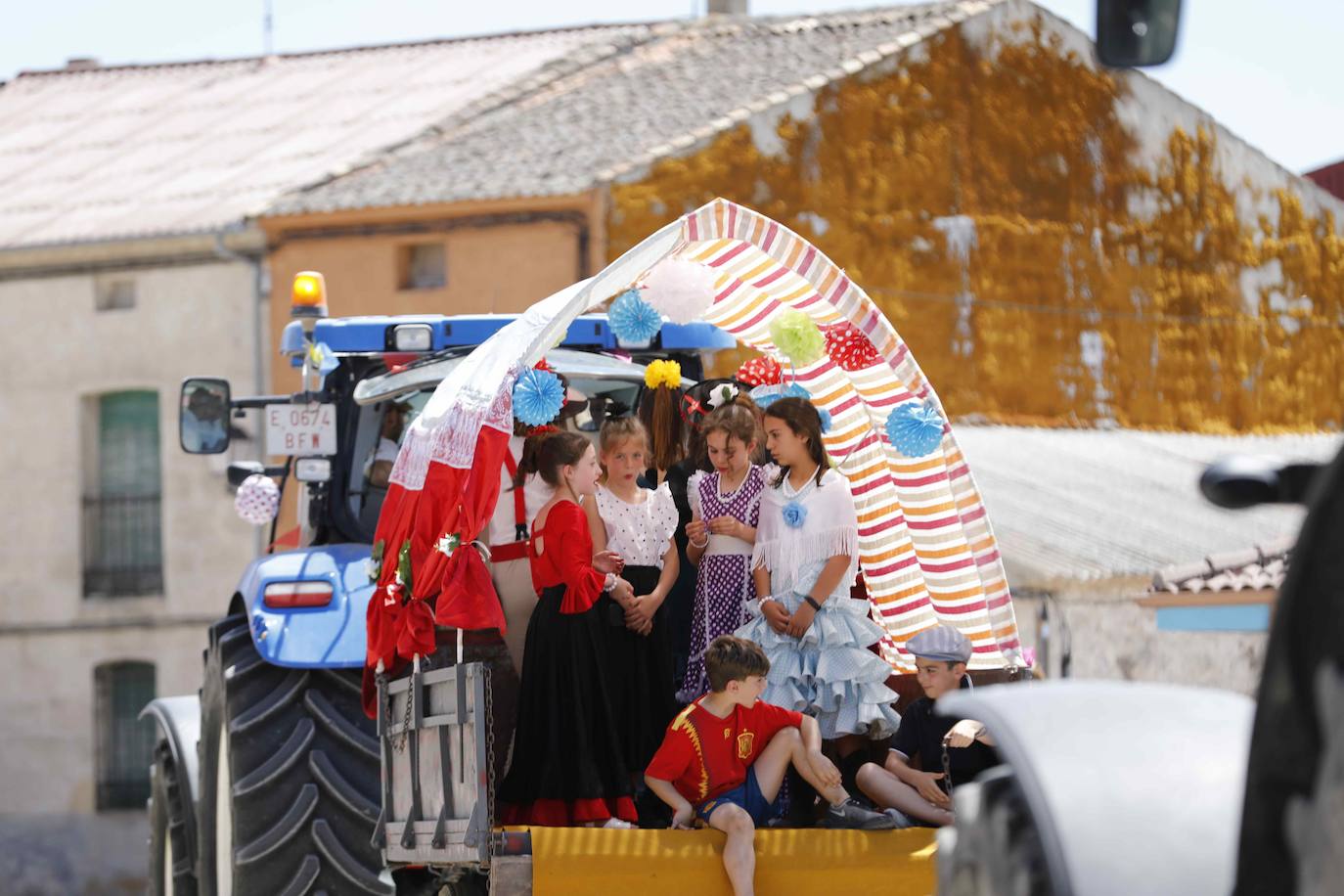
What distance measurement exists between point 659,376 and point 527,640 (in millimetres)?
1293

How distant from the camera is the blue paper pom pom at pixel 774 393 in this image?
8562mm

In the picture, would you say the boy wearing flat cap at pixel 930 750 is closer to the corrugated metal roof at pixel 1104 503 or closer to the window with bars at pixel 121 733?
the corrugated metal roof at pixel 1104 503

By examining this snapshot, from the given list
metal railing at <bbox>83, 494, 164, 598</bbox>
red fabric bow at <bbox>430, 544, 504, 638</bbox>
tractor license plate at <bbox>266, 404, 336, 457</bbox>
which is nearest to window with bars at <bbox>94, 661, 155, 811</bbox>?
metal railing at <bbox>83, 494, 164, 598</bbox>

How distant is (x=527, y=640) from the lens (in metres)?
7.58

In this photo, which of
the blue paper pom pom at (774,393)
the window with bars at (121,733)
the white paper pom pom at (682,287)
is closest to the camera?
the white paper pom pom at (682,287)

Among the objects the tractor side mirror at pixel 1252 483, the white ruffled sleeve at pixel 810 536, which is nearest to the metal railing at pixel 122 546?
the white ruffled sleeve at pixel 810 536

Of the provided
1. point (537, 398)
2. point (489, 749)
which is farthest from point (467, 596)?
point (537, 398)

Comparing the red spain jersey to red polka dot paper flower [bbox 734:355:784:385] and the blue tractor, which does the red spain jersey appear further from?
red polka dot paper flower [bbox 734:355:784:385]

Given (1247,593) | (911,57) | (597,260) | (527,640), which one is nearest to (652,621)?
(527,640)

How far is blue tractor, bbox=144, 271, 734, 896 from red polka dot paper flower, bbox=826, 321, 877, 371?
112 centimetres

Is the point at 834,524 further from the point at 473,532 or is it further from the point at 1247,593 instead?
the point at 1247,593

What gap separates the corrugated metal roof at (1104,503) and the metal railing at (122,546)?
338 inches

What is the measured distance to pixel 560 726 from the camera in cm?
748

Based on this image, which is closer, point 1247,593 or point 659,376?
point 659,376
